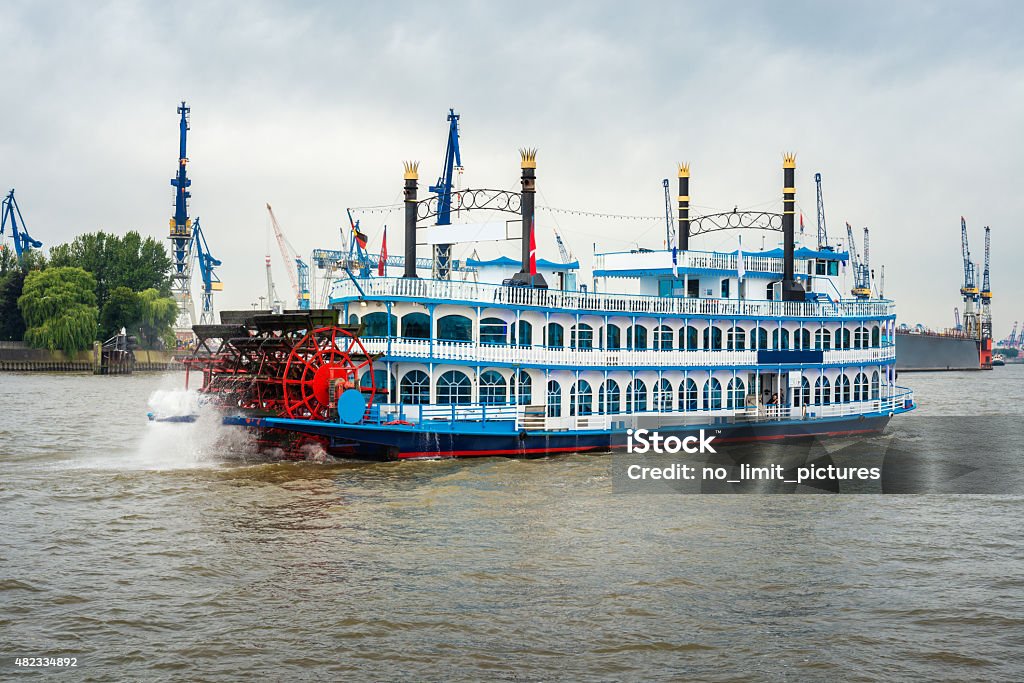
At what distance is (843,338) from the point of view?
131 ft

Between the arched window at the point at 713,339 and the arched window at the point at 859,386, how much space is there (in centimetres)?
684

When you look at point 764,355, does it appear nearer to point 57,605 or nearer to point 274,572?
point 274,572

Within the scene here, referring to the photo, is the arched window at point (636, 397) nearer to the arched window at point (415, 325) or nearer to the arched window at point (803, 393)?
the arched window at point (803, 393)

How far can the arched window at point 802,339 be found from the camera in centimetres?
3859

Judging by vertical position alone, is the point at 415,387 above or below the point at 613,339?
below

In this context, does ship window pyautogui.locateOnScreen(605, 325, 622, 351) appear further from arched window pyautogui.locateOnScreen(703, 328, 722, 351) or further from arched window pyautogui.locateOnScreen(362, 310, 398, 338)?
arched window pyautogui.locateOnScreen(362, 310, 398, 338)

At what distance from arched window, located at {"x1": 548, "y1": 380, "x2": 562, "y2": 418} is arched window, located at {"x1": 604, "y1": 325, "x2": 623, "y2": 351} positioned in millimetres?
2326

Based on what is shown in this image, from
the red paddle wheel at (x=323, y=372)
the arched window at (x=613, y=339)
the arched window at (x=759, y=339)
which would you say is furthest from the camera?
the arched window at (x=759, y=339)

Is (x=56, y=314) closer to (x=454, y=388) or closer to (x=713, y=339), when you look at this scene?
(x=454, y=388)

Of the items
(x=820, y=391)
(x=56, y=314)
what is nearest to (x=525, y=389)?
(x=820, y=391)

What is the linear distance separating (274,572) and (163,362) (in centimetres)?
8985

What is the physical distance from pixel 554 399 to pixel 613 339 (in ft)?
10.4

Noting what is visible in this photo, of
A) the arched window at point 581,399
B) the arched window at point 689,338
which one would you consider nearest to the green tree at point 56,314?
the arched window at point 581,399

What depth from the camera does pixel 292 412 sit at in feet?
102
